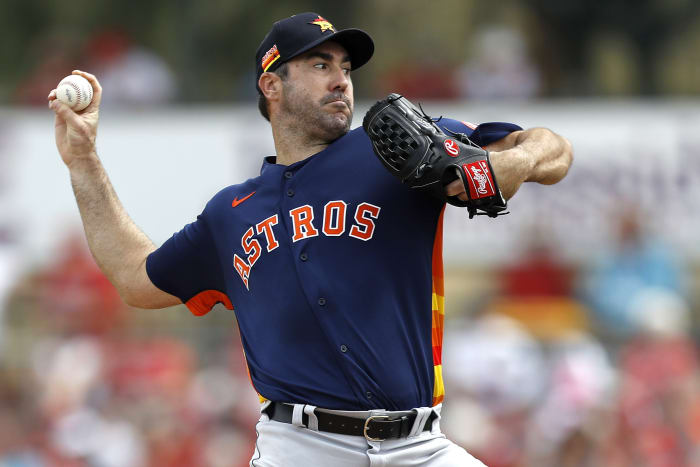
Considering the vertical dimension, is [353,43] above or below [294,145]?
above

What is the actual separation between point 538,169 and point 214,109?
8211 millimetres

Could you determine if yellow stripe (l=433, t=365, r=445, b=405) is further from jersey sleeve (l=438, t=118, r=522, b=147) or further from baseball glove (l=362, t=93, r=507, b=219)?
jersey sleeve (l=438, t=118, r=522, b=147)

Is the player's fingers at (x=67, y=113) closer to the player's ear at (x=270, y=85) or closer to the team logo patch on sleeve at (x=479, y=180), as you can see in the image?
the player's ear at (x=270, y=85)

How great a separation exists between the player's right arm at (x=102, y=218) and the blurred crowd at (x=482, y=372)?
148 inches

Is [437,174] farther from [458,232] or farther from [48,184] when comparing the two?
[48,184]

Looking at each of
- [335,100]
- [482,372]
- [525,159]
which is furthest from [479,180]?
[482,372]

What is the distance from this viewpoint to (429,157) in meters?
4.08

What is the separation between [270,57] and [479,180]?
45.5 inches

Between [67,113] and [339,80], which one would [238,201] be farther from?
[67,113]

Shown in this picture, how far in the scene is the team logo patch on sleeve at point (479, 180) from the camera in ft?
13.2

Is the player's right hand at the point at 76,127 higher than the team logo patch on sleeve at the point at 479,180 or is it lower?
higher

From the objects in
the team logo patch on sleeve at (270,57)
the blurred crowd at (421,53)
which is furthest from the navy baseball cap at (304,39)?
the blurred crowd at (421,53)

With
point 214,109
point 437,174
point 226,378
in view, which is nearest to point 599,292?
point 226,378

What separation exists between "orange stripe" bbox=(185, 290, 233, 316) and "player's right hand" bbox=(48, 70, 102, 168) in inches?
30.3
